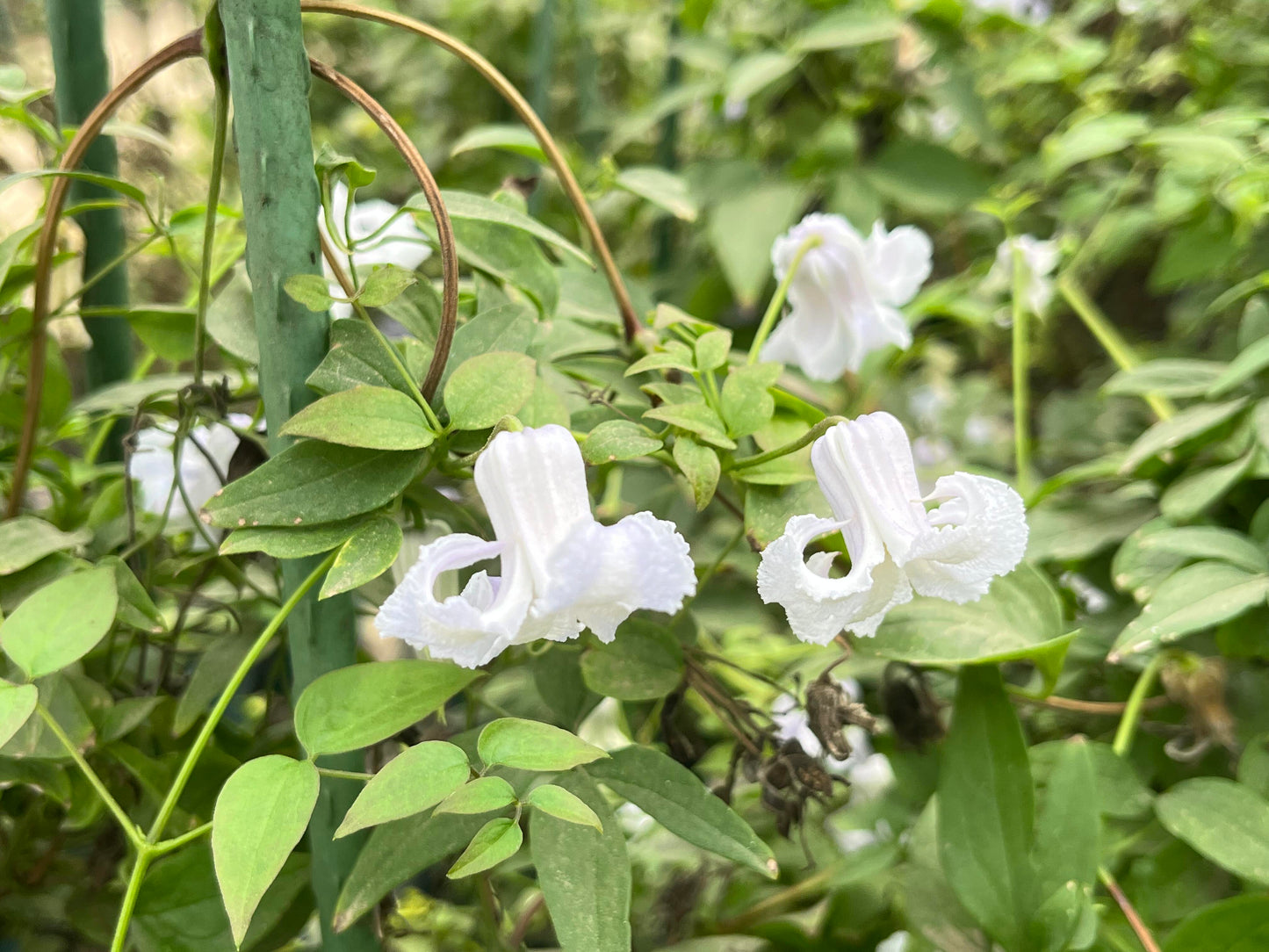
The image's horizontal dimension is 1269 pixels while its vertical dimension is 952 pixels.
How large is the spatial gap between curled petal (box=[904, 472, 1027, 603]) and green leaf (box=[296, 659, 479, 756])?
19 cm

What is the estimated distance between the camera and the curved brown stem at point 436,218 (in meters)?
0.38

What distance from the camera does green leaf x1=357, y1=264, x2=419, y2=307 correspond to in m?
0.38

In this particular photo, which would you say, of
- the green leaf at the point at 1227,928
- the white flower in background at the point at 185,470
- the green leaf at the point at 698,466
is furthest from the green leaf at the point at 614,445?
the green leaf at the point at 1227,928

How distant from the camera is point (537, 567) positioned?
1.11 feet

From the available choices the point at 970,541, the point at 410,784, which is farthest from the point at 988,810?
the point at 410,784

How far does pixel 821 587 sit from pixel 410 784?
0.16m

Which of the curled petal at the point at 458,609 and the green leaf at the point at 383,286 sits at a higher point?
the green leaf at the point at 383,286

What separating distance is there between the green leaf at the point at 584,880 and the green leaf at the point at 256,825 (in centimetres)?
9

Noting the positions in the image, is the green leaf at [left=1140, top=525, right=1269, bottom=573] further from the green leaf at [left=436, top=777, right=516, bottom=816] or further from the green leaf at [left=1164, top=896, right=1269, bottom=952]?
the green leaf at [left=436, top=777, right=516, bottom=816]

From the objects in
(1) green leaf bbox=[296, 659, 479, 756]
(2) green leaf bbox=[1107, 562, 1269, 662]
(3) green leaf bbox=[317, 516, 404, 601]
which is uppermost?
(3) green leaf bbox=[317, 516, 404, 601]

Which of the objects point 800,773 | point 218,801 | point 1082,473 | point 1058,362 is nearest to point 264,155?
point 218,801

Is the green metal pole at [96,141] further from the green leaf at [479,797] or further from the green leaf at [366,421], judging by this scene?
the green leaf at [479,797]

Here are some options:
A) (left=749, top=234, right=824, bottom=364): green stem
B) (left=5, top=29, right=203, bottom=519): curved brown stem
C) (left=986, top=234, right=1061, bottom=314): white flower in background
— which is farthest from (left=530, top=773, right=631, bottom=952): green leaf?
(left=986, top=234, right=1061, bottom=314): white flower in background

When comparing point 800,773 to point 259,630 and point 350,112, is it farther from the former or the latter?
point 350,112
